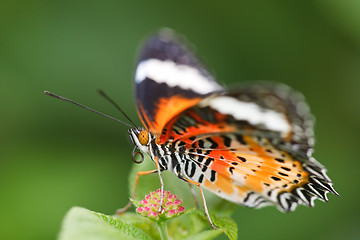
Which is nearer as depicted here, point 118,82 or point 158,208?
point 158,208

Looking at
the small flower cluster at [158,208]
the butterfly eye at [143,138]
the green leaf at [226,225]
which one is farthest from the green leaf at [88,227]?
the butterfly eye at [143,138]

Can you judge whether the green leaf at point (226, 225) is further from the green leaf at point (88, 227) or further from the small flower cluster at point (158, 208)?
the green leaf at point (88, 227)

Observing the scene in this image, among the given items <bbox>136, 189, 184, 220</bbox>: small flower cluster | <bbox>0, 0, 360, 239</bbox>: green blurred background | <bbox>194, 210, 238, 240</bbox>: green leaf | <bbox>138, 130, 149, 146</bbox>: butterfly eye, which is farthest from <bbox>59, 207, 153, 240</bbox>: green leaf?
<bbox>0, 0, 360, 239</bbox>: green blurred background

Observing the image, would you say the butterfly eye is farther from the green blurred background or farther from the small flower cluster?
the green blurred background

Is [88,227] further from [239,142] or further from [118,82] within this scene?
[118,82]

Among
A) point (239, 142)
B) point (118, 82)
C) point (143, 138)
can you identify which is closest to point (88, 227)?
point (143, 138)

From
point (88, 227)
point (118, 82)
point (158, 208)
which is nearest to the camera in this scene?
point (88, 227)
